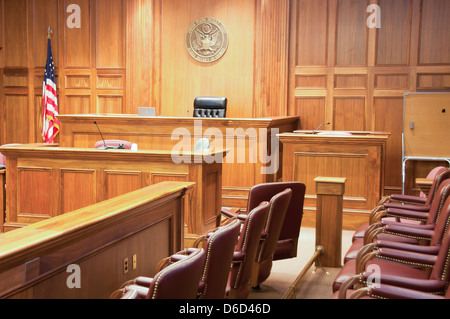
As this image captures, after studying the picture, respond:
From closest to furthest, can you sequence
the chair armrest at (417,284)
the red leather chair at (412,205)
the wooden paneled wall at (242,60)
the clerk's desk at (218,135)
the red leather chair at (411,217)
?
the chair armrest at (417,284)
the red leather chair at (411,217)
the red leather chair at (412,205)
the clerk's desk at (218,135)
the wooden paneled wall at (242,60)

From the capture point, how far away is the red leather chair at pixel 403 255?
268cm

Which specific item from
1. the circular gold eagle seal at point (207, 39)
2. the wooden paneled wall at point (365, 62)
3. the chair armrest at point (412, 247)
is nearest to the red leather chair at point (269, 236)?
the chair armrest at point (412, 247)

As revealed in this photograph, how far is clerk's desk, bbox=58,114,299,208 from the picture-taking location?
253 inches

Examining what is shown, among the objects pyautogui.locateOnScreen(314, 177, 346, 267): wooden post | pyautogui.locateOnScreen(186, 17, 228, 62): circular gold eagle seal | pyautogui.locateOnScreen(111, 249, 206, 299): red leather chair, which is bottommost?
pyautogui.locateOnScreen(314, 177, 346, 267): wooden post

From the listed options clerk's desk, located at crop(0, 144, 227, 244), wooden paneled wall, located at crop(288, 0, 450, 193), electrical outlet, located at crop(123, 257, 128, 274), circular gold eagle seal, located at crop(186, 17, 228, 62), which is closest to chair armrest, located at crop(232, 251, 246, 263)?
electrical outlet, located at crop(123, 257, 128, 274)

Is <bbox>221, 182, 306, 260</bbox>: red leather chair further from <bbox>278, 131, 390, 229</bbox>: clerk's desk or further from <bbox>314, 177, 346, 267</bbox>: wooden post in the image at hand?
<bbox>278, 131, 390, 229</bbox>: clerk's desk

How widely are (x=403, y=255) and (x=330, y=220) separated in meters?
1.85

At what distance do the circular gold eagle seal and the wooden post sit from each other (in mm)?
4427

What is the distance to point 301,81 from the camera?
8133mm

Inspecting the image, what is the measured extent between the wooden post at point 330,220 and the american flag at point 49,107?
551cm

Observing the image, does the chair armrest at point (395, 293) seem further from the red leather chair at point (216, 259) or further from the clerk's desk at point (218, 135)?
the clerk's desk at point (218, 135)

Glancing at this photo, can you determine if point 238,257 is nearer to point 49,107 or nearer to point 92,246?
point 92,246
